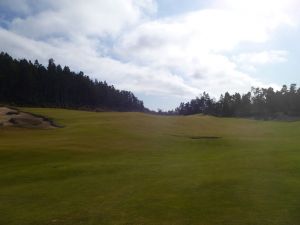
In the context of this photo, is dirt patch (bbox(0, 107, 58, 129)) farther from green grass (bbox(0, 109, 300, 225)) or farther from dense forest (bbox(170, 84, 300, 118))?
dense forest (bbox(170, 84, 300, 118))

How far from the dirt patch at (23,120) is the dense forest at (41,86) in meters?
65.8

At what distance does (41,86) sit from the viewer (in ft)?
570

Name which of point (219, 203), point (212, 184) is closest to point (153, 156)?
point (212, 184)

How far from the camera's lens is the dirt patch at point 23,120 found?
78688 mm

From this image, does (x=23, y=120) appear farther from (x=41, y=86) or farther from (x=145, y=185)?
(x=41, y=86)

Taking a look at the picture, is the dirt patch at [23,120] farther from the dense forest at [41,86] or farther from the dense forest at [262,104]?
the dense forest at [262,104]

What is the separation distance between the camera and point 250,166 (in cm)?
3422

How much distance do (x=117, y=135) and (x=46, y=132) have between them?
15.1 meters

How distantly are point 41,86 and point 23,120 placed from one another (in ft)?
312

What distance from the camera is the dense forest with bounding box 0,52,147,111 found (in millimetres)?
157125

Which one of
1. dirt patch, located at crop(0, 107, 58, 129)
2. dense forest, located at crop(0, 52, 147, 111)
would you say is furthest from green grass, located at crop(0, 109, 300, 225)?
dense forest, located at crop(0, 52, 147, 111)

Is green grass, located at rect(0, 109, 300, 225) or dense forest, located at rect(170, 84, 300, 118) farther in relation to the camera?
dense forest, located at rect(170, 84, 300, 118)

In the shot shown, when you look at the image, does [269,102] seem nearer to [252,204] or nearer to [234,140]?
[234,140]

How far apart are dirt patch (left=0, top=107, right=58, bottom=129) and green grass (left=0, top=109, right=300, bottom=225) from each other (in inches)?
1172
